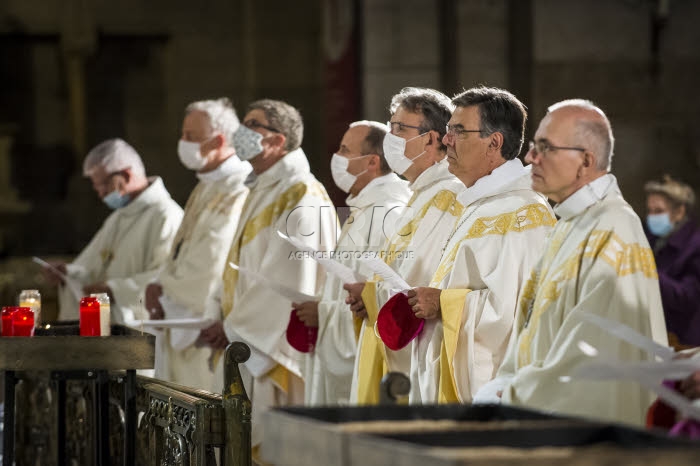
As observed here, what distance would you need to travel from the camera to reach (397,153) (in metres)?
6.27

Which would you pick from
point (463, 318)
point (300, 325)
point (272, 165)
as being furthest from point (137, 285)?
point (463, 318)

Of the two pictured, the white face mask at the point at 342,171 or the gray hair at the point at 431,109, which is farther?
the white face mask at the point at 342,171

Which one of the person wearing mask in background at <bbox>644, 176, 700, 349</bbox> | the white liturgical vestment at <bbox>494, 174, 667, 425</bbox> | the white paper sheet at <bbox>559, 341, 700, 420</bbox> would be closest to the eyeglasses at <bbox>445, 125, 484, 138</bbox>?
the white liturgical vestment at <bbox>494, 174, 667, 425</bbox>

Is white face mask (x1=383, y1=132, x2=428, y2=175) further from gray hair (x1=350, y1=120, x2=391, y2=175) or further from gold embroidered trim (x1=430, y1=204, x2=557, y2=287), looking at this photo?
gold embroidered trim (x1=430, y1=204, x2=557, y2=287)

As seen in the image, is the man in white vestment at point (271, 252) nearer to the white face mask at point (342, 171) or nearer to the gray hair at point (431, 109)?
the white face mask at point (342, 171)

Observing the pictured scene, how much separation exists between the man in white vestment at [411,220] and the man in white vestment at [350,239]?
0.38 meters

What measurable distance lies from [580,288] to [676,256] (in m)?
4.67

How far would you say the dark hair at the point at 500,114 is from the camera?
5.57 meters

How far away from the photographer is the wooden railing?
5.05 metres

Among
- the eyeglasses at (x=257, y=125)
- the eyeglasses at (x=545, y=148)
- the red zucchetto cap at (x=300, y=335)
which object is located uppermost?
the eyeglasses at (x=257, y=125)

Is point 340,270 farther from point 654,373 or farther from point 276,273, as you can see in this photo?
point 654,373

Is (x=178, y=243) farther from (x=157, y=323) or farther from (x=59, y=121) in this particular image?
(x=59, y=121)

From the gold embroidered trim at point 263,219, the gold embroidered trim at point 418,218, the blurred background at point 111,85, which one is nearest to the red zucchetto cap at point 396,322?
the gold embroidered trim at point 418,218

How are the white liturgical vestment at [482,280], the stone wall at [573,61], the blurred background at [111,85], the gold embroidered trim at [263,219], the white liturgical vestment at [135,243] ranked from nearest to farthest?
the white liturgical vestment at [482,280] < the gold embroidered trim at [263,219] < the white liturgical vestment at [135,243] < the stone wall at [573,61] < the blurred background at [111,85]
